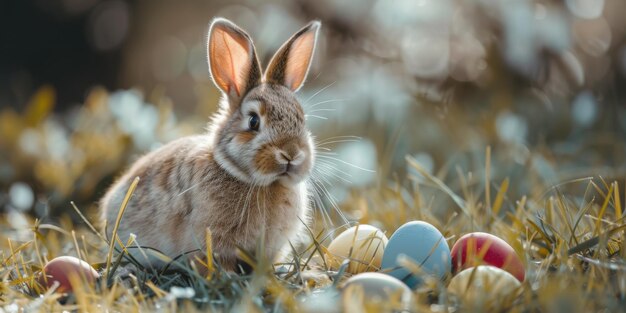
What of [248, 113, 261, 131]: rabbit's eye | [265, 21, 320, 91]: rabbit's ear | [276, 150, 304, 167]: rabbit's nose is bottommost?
[276, 150, 304, 167]: rabbit's nose

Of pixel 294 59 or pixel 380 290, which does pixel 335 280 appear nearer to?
pixel 380 290

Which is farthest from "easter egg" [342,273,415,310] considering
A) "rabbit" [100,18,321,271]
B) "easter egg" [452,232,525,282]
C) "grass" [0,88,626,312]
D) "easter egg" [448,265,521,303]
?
"rabbit" [100,18,321,271]


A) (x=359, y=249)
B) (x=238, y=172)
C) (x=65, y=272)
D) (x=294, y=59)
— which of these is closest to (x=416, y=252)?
(x=359, y=249)

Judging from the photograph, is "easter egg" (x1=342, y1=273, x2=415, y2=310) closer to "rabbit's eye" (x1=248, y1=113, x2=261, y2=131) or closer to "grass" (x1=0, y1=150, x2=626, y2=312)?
"grass" (x1=0, y1=150, x2=626, y2=312)

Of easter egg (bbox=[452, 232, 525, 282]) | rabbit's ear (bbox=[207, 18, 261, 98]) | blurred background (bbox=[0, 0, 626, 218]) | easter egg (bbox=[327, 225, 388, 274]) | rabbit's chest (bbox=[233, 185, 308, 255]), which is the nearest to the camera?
easter egg (bbox=[452, 232, 525, 282])

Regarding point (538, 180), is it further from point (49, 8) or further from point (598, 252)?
point (49, 8)

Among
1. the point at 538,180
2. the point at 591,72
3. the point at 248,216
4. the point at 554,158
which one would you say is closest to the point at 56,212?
the point at 248,216
